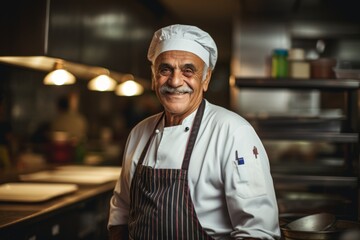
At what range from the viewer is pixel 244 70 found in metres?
5.21

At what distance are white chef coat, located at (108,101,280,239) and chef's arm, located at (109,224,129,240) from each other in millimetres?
413

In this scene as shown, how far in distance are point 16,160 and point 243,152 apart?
10.3ft

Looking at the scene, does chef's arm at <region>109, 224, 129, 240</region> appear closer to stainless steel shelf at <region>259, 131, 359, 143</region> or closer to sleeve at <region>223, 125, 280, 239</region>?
sleeve at <region>223, 125, 280, 239</region>

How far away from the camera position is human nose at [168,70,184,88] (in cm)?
214

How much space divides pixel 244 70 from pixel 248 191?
3.37 m

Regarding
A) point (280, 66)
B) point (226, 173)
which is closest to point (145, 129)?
point (226, 173)

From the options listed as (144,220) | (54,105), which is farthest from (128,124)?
(144,220)

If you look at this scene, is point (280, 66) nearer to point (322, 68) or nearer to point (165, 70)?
point (322, 68)

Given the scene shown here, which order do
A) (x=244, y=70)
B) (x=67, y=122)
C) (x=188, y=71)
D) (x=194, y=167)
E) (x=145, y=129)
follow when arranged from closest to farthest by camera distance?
(x=194, y=167)
(x=188, y=71)
(x=145, y=129)
(x=244, y=70)
(x=67, y=122)

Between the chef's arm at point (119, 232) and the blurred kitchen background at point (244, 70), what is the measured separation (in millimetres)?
1152

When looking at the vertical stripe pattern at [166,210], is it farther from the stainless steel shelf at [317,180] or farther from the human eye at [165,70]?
the stainless steel shelf at [317,180]

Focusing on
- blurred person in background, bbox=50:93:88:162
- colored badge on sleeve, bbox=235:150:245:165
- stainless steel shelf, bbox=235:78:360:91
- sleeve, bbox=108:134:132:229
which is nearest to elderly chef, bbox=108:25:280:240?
colored badge on sleeve, bbox=235:150:245:165

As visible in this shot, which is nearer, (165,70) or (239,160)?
(239,160)

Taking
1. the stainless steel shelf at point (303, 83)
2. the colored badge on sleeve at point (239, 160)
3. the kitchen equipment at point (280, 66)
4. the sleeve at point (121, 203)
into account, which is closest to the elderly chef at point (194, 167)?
the colored badge on sleeve at point (239, 160)
